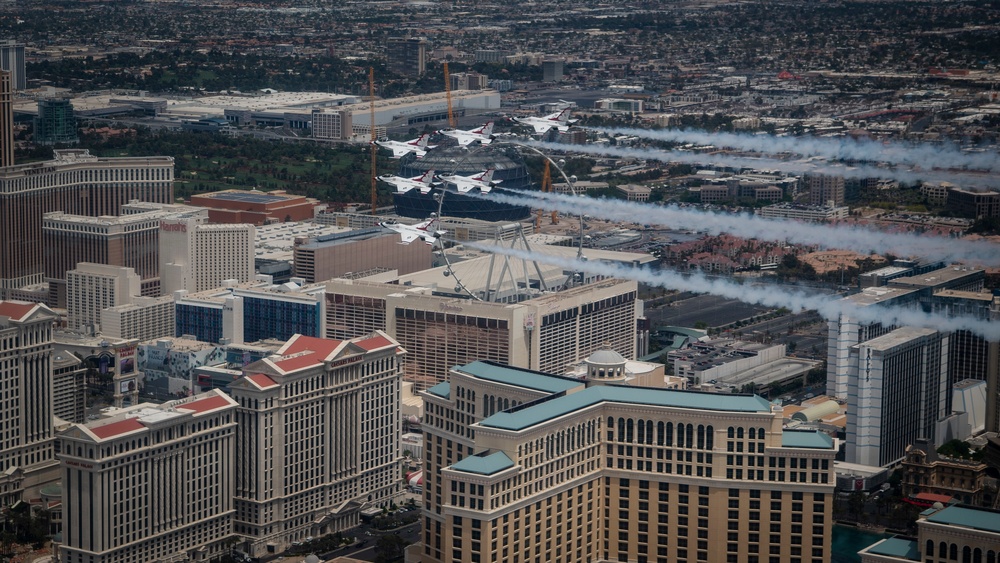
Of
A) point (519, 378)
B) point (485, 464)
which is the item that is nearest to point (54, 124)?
point (519, 378)

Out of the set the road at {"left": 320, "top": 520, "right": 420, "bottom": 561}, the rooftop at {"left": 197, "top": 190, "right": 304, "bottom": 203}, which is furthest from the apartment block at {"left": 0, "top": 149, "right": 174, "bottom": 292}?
the road at {"left": 320, "top": 520, "right": 420, "bottom": 561}

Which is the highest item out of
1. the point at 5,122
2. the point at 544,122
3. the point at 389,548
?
the point at 544,122

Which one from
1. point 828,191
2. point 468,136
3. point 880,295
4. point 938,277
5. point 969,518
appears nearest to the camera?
point 969,518

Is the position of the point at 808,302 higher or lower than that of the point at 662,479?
higher

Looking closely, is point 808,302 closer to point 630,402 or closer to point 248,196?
point 630,402

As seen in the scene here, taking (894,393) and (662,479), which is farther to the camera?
(894,393)

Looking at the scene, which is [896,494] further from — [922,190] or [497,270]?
[922,190]

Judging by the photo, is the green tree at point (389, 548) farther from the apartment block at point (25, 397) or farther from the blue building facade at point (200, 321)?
the blue building facade at point (200, 321)

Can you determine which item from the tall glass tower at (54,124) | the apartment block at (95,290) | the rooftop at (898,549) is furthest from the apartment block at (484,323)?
the tall glass tower at (54,124)
